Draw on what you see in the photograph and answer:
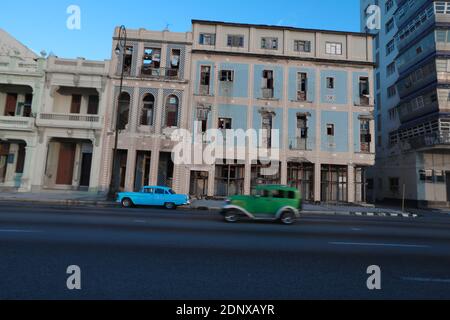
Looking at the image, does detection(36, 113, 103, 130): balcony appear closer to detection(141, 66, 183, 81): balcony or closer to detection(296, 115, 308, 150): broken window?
detection(141, 66, 183, 81): balcony

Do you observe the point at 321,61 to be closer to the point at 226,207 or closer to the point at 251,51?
the point at 251,51

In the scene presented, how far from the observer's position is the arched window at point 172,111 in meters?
24.3

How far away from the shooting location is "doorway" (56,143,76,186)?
24.1 metres

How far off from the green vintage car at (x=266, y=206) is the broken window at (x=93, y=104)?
20097 mm

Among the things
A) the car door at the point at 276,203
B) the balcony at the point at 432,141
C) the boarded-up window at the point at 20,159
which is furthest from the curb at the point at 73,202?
the balcony at the point at 432,141

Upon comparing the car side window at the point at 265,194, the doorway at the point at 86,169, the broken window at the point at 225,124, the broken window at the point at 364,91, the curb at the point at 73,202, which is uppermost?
the broken window at the point at 364,91

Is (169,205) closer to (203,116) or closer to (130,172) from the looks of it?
(130,172)

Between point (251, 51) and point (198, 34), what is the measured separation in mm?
5630

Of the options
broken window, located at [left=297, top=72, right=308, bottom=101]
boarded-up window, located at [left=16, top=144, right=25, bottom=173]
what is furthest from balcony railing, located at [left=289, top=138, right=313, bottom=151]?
boarded-up window, located at [left=16, top=144, right=25, bottom=173]

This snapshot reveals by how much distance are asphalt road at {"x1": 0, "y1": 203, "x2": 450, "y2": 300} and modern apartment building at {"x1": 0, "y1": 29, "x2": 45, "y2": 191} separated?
18.1m

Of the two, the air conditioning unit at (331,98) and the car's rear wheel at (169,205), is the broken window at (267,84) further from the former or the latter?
the car's rear wheel at (169,205)

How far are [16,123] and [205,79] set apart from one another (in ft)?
58.0

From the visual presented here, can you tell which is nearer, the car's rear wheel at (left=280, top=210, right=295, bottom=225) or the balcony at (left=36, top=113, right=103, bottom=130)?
the car's rear wheel at (left=280, top=210, right=295, bottom=225)
